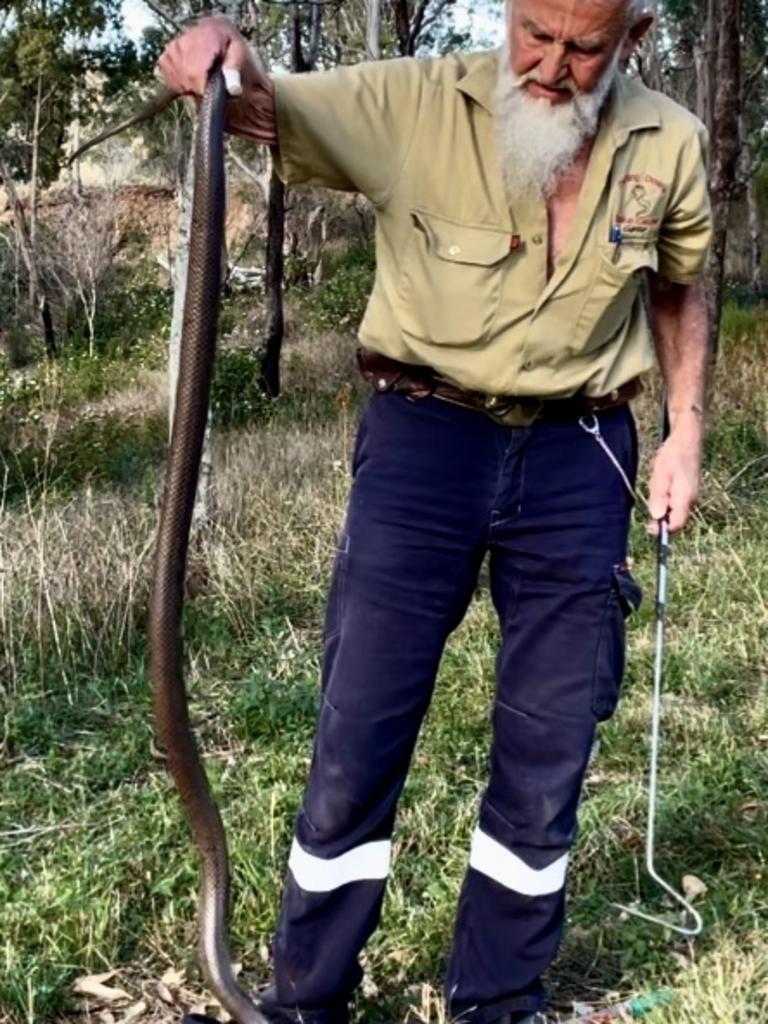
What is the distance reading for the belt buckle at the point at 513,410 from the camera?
251 cm

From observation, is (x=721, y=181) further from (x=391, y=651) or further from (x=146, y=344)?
(x=146, y=344)

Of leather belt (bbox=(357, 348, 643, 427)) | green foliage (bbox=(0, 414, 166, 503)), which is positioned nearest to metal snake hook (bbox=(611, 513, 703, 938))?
leather belt (bbox=(357, 348, 643, 427))

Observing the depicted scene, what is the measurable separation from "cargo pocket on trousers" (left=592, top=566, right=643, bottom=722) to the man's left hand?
8.7 inches

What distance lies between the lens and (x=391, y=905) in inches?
131

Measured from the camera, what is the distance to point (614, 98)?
8.24ft

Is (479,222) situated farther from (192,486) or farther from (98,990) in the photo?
(98,990)

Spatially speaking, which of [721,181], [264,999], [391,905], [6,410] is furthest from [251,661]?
[6,410]

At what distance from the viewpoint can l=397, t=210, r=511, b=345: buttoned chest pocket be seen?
95.7 inches

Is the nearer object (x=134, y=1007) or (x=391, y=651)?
(x=391, y=651)

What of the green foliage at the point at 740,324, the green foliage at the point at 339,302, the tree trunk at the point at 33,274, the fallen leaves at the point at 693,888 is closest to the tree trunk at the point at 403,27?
the green foliage at the point at 339,302

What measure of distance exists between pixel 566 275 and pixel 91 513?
3.94 m

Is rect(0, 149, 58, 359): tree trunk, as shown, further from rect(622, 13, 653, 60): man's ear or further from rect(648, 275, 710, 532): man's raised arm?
rect(622, 13, 653, 60): man's ear

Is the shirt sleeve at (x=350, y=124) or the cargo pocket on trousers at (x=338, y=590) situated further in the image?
the cargo pocket on trousers at (x=338, y=590)

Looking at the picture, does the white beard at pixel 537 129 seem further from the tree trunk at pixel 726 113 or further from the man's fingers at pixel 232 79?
the tree trunk at pixel 726 113
